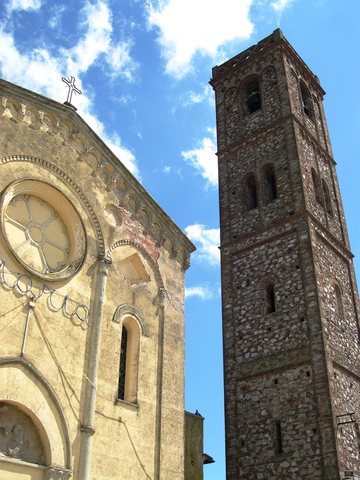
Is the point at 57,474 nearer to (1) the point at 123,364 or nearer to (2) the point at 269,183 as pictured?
(1) the point at 123,364

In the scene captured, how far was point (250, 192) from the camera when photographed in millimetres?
21453

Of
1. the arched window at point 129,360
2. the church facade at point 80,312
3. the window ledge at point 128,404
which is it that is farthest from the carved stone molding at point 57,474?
the arched window at point 129,360

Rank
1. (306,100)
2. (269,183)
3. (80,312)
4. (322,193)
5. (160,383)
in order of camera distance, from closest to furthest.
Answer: (80,312) → (160,383) → (269,183) → (322,193) → (306,100)

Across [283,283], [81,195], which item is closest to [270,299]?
[283,283]

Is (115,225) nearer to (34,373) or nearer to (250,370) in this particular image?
(34,373)

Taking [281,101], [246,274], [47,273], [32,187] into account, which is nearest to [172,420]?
[47,273]

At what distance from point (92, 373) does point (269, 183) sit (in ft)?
41.6

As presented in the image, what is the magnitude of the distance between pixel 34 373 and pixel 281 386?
31.1 ft

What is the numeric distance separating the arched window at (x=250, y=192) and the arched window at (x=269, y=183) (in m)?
0.50

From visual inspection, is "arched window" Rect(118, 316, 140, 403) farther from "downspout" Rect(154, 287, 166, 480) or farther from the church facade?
"downspout" Rect(154, 287, 166, 480)

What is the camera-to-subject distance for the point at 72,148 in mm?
11500

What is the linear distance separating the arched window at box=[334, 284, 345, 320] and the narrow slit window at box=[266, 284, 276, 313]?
6.46 ft

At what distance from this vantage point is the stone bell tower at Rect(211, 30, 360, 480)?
15891 millimetres

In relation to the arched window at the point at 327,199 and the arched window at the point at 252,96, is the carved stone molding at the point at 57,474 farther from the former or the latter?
the arched window at the point at 252,96
